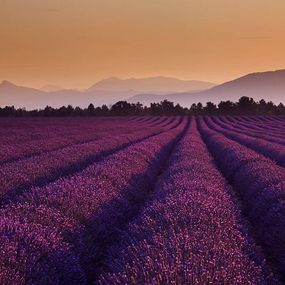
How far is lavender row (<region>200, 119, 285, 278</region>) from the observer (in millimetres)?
6215

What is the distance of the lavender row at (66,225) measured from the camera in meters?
4.01

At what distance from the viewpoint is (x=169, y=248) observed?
4.25 metres

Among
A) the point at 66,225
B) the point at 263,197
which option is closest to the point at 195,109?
the point at 263,197

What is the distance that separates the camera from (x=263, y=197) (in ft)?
26.0

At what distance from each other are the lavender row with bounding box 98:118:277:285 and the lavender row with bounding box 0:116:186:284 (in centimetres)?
39

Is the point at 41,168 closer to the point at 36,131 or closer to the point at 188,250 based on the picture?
the point at 188,250

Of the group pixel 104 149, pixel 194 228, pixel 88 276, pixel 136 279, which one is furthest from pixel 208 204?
pixel 104 149

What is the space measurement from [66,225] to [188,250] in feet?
5.27

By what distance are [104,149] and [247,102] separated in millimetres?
72375

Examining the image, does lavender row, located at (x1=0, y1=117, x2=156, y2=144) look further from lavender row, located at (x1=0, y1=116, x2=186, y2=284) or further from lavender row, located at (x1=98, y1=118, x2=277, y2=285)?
lavender row, located at (x1=98, y1=118, x2=277, y2=285)

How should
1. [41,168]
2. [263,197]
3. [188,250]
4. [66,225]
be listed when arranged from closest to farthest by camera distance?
1. [188,250]
2. [66,225]
3. [263,197]
4. [41,168]

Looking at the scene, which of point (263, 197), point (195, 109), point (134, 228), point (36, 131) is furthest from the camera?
point (195, 109)

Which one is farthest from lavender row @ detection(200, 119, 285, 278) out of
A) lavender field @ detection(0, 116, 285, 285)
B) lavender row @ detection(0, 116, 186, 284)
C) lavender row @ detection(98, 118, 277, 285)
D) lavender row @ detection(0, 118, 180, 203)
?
lavender row @ detection(0, 118, 180, 203)

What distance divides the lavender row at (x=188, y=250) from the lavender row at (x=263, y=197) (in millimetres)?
574
